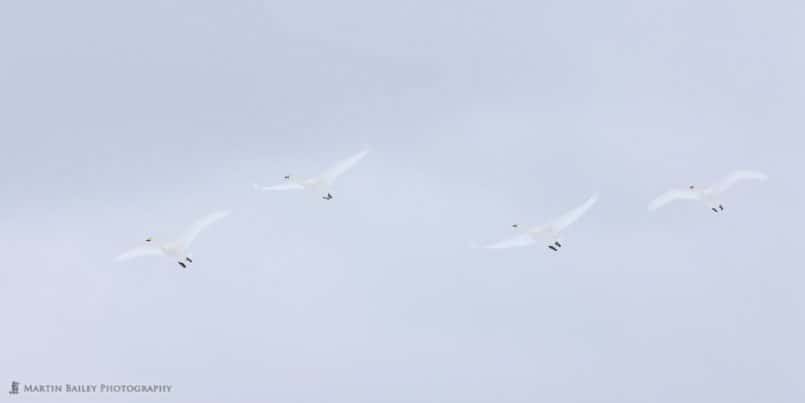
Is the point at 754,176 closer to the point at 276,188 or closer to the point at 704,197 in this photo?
the point at 704,197

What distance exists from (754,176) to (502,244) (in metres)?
25.1

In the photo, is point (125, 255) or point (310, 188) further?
point (310, 188)

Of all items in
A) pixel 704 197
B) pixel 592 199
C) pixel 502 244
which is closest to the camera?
pixel 592 199

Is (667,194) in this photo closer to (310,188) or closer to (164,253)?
(310,188)

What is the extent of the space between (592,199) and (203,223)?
35516 mm

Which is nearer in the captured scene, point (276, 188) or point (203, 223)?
point (203, 223)

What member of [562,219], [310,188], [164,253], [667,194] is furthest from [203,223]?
[667,194]

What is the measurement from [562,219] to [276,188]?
28.6 meters

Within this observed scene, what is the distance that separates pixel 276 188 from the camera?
7569 inches

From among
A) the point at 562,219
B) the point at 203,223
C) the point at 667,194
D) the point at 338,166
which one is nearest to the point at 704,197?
the point at 667,194

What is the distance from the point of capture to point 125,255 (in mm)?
180125

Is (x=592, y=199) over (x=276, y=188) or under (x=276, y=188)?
under

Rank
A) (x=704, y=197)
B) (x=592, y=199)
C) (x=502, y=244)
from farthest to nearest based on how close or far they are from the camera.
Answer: (x=704, y=197), (x=502, y=244), (x=592, y=199)

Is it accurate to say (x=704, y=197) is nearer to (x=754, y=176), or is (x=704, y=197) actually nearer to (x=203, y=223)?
(x=754, y=176)
